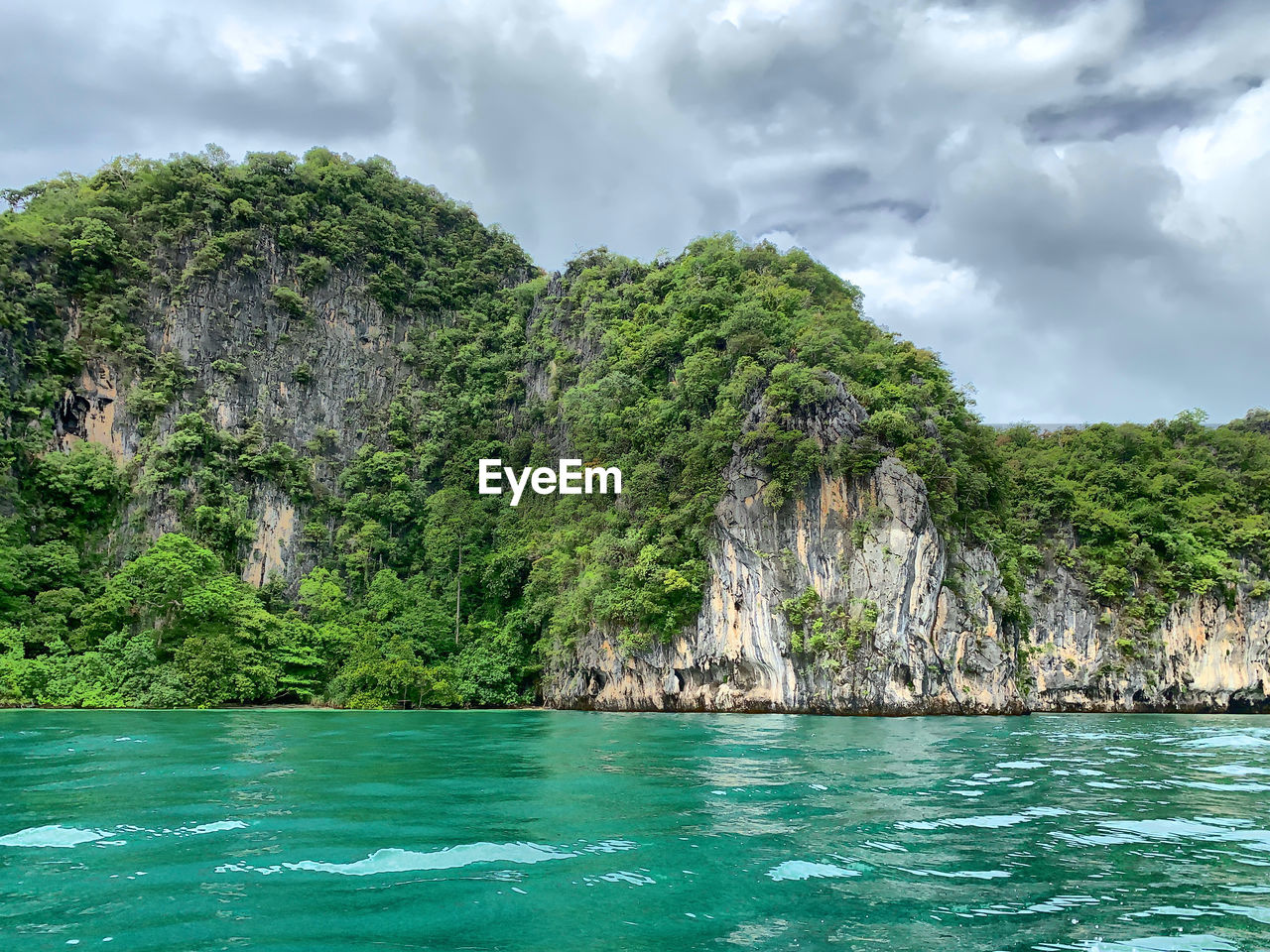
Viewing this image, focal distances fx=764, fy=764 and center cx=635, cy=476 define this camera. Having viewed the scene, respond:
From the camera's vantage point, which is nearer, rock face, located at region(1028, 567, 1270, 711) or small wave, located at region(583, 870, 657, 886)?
small wave, located at region(583, 870, 657, 886)

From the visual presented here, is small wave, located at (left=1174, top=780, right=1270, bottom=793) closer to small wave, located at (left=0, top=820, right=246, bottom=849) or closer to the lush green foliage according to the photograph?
small wave, located at (left=0, top=820, right=246, bottom=849)

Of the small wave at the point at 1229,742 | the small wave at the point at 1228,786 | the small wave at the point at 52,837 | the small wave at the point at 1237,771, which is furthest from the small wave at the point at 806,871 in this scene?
the small wave at the point at 1229,742

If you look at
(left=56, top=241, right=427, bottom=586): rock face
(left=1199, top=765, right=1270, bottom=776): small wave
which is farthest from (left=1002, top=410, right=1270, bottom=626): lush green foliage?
(left=56, top=241, right=427, bottom=586): rock face

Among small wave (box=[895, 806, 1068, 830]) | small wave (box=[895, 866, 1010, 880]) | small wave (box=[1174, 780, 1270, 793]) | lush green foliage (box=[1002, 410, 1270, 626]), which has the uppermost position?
lush green foliage (box=[1002, 410, 1270, 626])

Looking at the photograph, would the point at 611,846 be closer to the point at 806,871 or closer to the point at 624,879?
the point at 624,879

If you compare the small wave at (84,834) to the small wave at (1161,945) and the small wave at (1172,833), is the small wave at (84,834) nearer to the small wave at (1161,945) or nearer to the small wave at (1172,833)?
the small wave at (1161,945)

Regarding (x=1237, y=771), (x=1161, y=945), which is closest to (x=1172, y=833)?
(x=1161, y=945)

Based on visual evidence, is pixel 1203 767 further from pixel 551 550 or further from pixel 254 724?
pixel 551 550
